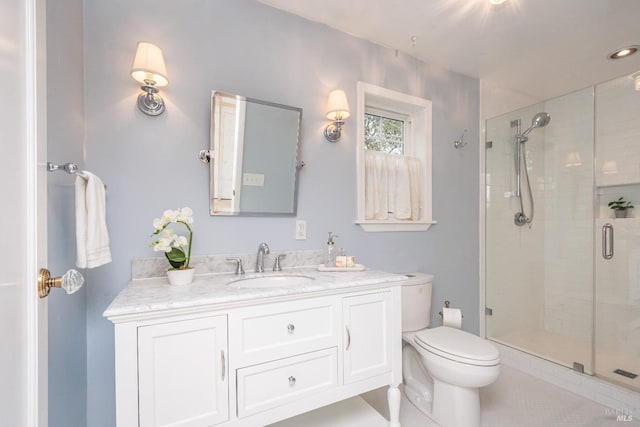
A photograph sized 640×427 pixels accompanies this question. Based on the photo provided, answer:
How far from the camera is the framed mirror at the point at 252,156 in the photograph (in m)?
1.52

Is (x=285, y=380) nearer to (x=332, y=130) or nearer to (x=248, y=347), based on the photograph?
(x=248, y=347)

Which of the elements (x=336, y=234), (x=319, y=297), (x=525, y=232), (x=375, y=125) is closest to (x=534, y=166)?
(x=525, y=232)

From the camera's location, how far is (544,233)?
2842mm

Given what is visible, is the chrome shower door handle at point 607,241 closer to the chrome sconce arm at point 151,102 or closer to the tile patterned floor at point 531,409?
the tile patterned floor at point 531,409

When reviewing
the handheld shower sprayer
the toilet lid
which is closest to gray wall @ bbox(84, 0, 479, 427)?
the toilet lid

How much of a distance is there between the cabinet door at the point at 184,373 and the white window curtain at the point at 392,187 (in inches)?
51.1

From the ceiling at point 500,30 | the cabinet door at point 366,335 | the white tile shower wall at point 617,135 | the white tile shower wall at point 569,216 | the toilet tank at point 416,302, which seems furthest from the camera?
the white tile shower wall at point 569,216

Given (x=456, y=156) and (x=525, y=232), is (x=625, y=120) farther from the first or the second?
(x=456, y=156)

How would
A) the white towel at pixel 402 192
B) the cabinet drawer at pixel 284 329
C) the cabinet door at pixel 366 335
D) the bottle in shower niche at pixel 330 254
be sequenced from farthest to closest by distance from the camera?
the white towel at pixel 402 192
the bottle in shower niche at pixel 330 254
the cabinet door at pixel 366 335
the cabinet drawer at pixel 284 329

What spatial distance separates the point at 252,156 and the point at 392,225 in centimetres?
110

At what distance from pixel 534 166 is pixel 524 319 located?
1430mm

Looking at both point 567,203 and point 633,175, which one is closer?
point 633,175

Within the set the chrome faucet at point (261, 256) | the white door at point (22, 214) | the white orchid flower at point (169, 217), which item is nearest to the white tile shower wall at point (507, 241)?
the chrome faucet at point (261, 256)

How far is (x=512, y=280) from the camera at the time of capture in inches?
105
